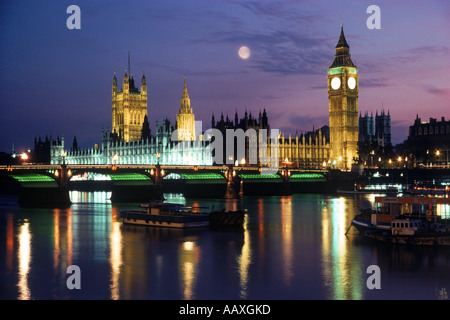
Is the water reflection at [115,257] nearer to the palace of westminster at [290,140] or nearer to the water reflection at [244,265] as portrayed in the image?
the water reflection at [244,265]

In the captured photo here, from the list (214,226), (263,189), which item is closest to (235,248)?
(214,226)

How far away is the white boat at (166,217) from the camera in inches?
1720

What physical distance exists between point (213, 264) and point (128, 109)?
479 feet

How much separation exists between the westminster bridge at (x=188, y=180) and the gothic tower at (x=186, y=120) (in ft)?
67.1

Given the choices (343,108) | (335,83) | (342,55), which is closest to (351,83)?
(335,83)

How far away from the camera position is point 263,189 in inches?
3922

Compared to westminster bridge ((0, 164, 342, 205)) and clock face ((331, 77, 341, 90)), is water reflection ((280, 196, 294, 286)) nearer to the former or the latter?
westminster bridge ((0, 164, 342, 205))

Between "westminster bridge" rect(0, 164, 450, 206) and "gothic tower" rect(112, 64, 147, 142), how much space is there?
4561cm

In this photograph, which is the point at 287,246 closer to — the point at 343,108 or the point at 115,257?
the point at 115,257

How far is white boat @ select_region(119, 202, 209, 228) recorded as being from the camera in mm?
43688

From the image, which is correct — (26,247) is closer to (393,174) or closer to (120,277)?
(120,277)

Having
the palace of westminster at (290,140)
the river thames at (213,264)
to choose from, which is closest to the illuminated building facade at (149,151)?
Answer: the palace of westminster at (290,140)
